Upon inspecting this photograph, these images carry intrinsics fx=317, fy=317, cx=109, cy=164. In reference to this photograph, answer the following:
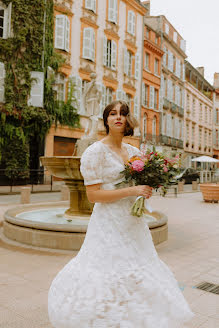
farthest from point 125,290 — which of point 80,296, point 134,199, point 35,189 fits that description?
point 35,189

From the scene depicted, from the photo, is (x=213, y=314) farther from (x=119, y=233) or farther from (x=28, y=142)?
(x=28, y=142)

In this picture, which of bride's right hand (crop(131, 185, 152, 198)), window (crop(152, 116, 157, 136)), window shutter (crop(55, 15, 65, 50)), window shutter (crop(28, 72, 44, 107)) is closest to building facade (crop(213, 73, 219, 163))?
window (crop(152, 116, 157, 136))

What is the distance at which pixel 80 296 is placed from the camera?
1.92 meters

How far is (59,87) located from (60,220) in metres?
14.7

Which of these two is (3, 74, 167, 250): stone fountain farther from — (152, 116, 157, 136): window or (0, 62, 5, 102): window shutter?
(152, 116, 157, 136): window

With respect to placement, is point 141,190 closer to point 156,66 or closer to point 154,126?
point 154,126

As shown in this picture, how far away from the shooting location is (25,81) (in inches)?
710

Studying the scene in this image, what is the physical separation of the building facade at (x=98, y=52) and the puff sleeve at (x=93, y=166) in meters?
17.2

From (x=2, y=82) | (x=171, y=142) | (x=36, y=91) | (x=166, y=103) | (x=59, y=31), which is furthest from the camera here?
(x=171, y=142)

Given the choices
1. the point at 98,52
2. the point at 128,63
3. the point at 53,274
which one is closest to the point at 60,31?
the point at 98,52

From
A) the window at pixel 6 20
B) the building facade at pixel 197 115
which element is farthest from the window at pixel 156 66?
the window at pixel 6 20

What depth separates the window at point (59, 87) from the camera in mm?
19156

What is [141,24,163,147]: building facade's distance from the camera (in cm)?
2766

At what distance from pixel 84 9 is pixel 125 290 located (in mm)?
22038
